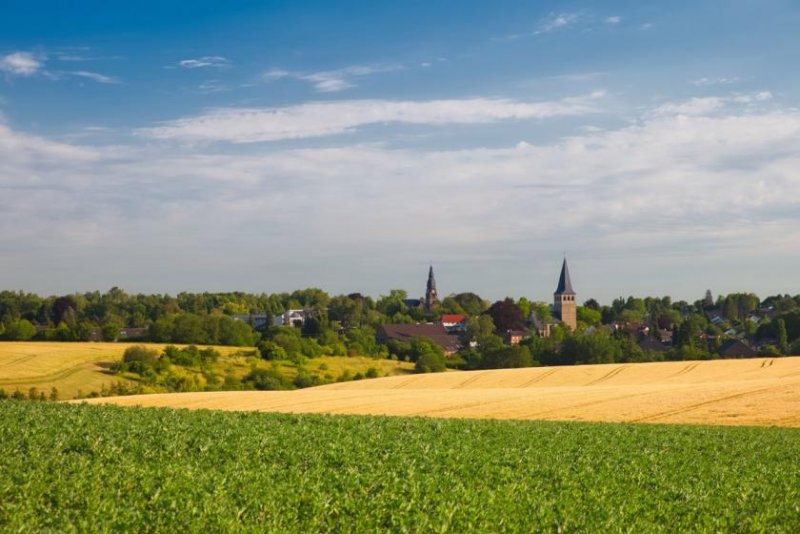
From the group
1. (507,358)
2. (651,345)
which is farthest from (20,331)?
(651,345)

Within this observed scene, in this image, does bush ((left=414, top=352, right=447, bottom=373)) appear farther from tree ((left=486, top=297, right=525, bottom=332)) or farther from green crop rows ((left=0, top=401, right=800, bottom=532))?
green crop rows ((left=0, top=401, right=800, bottom=532))

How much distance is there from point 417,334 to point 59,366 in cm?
6924

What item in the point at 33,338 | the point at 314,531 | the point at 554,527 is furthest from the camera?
the point at 33,338

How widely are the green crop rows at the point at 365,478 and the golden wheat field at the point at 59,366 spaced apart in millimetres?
51739

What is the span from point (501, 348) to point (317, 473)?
89340mm

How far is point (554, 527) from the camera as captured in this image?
41.5ft

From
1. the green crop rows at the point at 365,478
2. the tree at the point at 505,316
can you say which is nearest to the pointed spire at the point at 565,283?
the tree at the point at 505,316

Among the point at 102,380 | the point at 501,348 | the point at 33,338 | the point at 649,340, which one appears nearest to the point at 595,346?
the point at 501,348

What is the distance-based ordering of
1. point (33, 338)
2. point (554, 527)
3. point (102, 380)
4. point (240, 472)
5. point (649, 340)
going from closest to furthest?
point (554, 527)
point (240, 472)
point (102, 380)
point (33, 338)
point (649, 340)

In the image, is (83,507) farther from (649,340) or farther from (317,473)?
(649,340)

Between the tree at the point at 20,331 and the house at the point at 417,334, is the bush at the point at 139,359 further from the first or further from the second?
the house at the point at 417,334

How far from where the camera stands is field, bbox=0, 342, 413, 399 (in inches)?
2881

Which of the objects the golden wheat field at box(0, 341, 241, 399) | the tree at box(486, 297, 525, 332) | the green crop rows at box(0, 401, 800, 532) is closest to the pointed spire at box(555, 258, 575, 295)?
the tree at box(486, 297, 525, 332)

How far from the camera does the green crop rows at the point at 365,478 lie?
→ 12.1 metres
